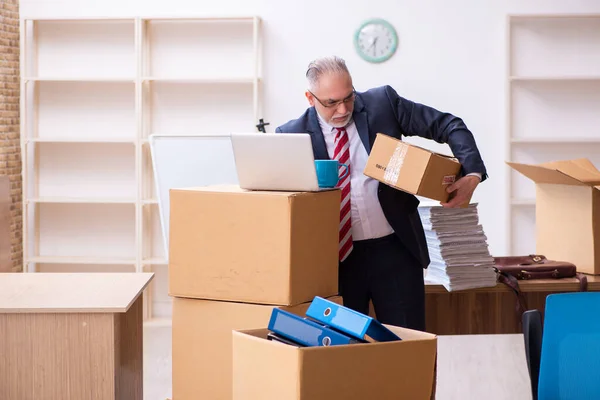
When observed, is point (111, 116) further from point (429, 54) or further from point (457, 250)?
point (457, 250)

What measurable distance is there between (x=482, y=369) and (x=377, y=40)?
2.33 meters

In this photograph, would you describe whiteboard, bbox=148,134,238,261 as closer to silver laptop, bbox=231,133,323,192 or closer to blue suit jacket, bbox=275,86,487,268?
blue suit jacket, bbox=275,86,487,268

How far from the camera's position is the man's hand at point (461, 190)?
245 centimetres

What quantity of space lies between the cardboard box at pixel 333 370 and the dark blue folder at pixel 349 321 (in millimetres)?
40

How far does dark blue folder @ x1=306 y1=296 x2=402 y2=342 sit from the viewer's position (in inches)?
63.9

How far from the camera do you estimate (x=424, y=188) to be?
91.7 inches

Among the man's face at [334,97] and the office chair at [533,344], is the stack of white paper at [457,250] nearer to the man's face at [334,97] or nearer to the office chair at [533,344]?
the man's face at [334,97]

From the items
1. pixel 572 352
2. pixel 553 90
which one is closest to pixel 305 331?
pixel 572 352

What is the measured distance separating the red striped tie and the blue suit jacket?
0.05 m

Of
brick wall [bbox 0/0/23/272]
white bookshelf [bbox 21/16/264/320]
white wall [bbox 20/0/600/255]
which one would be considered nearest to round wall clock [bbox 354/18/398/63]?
white wall [bbox 20/0/600/255]

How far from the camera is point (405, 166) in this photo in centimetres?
233

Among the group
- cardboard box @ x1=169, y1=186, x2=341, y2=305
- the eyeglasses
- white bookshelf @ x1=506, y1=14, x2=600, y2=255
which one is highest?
white bookshelf @ x1=506, y1=14, x2=600, y2=255

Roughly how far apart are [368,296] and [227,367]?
64 cm

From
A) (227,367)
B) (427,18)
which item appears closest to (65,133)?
(427,18)
